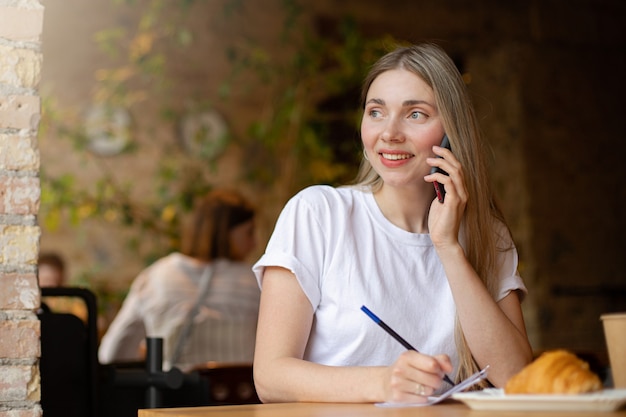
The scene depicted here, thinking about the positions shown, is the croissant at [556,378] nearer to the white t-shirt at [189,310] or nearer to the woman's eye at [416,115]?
the woman's eye at [416,115]

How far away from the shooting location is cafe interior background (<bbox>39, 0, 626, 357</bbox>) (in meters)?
6.64

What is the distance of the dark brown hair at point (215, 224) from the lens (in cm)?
→ 481

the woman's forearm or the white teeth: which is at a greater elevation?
the white teeth

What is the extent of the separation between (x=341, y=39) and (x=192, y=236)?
3.34 metres

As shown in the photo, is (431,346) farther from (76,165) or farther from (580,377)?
(76,165)

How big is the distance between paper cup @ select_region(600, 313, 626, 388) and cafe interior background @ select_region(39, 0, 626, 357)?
468 centimetres

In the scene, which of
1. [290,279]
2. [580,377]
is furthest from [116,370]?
[580,377]

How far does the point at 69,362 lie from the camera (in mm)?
2273

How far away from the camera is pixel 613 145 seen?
317 inches

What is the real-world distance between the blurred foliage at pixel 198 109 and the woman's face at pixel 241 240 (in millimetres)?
1398

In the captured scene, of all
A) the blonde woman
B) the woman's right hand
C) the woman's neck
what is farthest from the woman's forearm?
the woman's right hand

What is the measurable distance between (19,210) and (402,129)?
861 mm

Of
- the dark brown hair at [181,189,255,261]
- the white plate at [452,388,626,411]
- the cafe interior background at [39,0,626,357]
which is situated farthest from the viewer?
the cafe interior background at [39,0,626,357]

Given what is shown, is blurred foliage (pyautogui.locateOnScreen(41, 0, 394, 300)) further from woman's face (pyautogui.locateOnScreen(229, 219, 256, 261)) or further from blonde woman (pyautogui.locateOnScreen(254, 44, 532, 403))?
blonde woman (pyautogui.locateOnScreen(254, 44, 532, 403))
